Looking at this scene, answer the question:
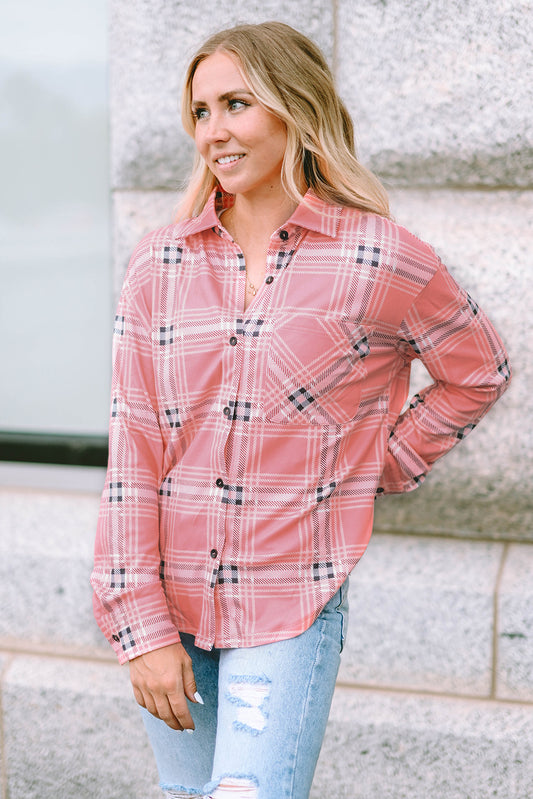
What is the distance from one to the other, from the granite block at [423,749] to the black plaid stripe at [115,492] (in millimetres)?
1598

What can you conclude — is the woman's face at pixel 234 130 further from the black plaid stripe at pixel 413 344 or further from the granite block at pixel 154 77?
the granite block at pixel 154 77

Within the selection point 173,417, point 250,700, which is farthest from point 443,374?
point 250,700

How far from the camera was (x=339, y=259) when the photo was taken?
6.73 feet

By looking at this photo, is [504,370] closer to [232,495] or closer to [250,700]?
[232,495]

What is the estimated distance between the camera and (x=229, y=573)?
6.82 feet

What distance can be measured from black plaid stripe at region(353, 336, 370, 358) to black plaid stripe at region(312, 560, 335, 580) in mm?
460

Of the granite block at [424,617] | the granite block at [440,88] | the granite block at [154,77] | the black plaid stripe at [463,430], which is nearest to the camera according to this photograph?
the black plaid stripe at [463,430]

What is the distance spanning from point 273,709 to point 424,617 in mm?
1405

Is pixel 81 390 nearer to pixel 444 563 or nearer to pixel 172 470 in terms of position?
pixel 444 563

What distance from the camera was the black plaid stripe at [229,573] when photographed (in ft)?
6.82

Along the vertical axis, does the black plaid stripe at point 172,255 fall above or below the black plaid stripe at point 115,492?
above

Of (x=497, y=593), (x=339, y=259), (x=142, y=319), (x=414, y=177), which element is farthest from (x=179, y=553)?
(x=414, y=177)

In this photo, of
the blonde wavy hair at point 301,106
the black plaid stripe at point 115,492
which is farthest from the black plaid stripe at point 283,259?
the black plaid stripe at point 115,492

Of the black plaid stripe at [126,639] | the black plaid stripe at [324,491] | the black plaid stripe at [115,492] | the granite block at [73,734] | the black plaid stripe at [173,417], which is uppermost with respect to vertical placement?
the black plaid stripe at [173,417]
